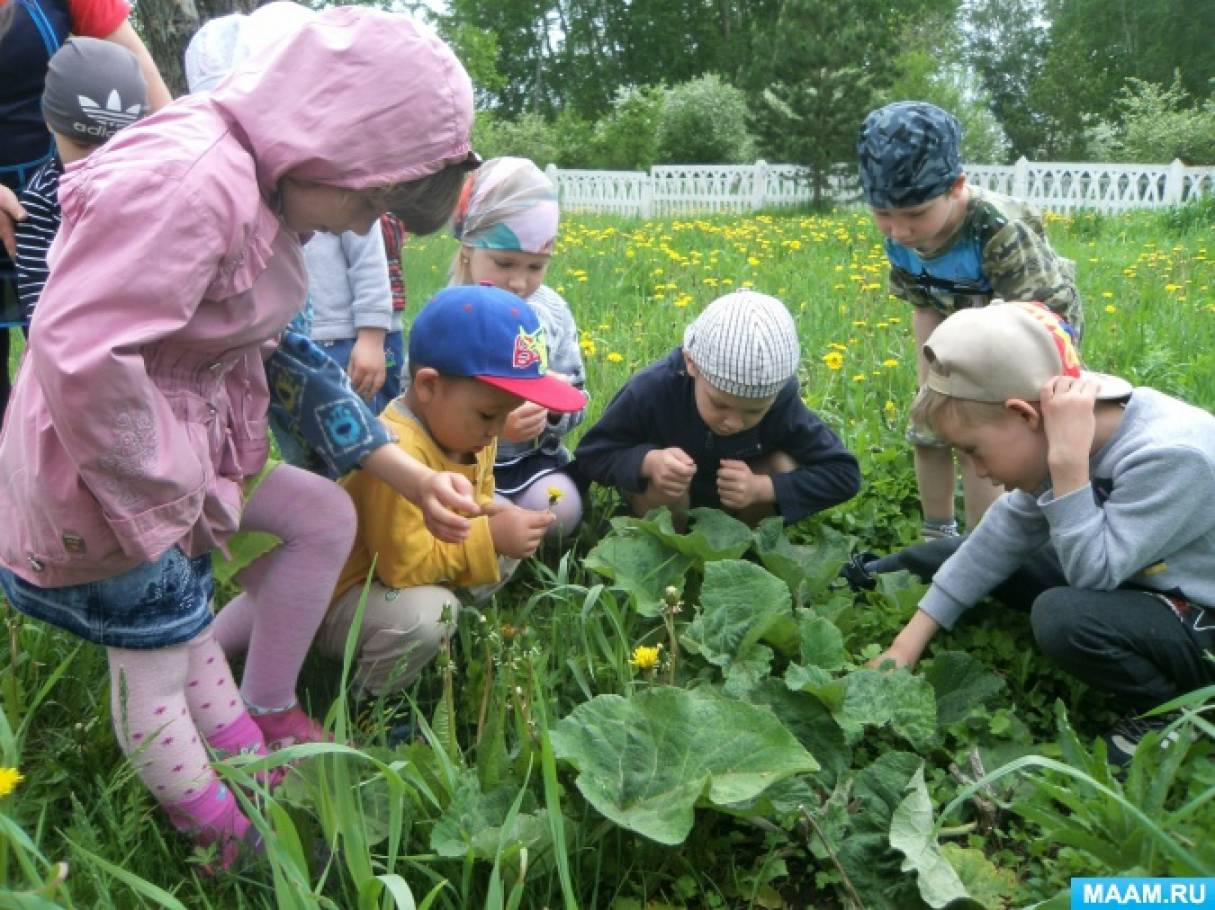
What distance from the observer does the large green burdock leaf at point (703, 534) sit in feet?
7.47

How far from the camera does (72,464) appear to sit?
1443 millimetres

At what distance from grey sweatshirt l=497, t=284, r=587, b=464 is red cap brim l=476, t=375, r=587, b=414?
27.2 inches

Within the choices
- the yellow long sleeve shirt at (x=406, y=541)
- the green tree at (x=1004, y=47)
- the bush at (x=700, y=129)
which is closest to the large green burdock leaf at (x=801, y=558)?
the yellow long sleeve shirt at (x=406, y=541)

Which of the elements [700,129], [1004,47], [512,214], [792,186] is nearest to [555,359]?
[512,214]

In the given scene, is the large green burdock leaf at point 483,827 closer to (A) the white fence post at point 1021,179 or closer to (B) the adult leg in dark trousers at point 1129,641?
(B) the adult leg in dark trousers at point 1129,641

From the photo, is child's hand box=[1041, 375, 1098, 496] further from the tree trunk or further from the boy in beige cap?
the tree trunk

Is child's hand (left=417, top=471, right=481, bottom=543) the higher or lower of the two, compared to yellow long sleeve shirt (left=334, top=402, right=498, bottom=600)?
higher

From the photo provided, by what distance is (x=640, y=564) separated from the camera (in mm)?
2305

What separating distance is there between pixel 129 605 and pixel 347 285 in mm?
1439

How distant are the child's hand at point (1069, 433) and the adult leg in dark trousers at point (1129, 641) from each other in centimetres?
22

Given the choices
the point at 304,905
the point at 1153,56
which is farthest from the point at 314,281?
the point at 1153,56

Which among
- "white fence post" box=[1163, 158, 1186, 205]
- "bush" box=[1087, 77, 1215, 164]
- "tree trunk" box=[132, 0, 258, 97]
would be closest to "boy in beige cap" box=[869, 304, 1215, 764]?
"tree trunk" box=[132, 0, 258, 97]

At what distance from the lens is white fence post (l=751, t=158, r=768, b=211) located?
61.1ft

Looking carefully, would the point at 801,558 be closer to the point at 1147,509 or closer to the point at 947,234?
the point at 1147,509
